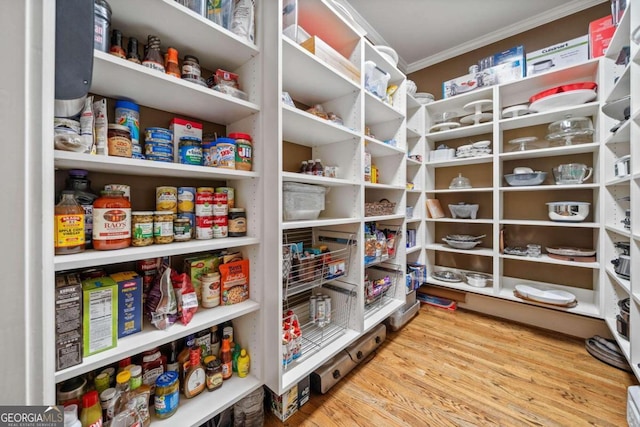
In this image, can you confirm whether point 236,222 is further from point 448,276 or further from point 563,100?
point 563,100

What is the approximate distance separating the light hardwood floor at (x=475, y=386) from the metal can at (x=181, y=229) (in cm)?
93

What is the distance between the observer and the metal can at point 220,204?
104cm

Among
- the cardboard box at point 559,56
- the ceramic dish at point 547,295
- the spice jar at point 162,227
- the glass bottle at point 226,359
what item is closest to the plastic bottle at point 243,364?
the glass bottle at point 226,359

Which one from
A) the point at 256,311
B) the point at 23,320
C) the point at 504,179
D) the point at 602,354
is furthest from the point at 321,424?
the point at 504,179

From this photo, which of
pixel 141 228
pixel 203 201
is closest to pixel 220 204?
pixel 203 201

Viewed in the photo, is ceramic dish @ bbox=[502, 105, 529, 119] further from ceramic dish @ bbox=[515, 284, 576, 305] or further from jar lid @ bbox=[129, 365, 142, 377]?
jar lid @ bbox=[129, 365, 142, 377]

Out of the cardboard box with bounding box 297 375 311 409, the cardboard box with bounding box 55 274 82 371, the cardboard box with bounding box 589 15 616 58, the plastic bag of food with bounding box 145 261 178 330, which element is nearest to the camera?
the cardboard box with bounding box 55 274 82 371

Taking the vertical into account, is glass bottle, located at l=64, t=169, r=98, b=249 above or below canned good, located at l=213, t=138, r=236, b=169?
below

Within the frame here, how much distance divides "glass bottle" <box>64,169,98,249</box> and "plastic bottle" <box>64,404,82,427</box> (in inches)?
18.1

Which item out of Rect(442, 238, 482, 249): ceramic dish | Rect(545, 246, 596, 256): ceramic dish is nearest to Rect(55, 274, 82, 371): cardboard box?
Rect(442, 238, 482, 249): ceramic dish

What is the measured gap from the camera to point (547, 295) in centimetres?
190

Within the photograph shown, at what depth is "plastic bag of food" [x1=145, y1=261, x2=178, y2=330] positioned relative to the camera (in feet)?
2.87

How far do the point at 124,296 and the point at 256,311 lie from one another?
1.62 ft

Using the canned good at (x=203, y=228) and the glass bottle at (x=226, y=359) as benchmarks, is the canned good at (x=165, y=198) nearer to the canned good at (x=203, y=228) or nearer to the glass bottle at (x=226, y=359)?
the canned good at (x=203, y=228)
